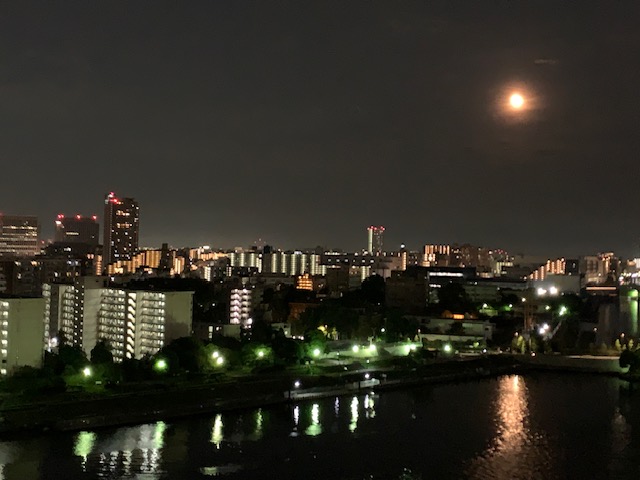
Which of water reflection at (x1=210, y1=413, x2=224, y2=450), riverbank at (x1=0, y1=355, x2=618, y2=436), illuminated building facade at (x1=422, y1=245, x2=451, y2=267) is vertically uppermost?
illuminated building facade at (x1=422, y1=245, x2=451, y2=267)

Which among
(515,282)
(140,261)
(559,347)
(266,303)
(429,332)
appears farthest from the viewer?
(140,261)

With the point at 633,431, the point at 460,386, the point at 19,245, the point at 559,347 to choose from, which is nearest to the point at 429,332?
the point at 559,347

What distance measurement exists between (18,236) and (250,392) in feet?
74.1

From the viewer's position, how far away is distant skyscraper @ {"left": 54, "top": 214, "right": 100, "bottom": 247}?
3194 cm

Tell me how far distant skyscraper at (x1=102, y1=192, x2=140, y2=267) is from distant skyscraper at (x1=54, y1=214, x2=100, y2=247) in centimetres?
461

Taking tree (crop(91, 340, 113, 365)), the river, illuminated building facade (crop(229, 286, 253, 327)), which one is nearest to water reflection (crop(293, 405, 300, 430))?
the river

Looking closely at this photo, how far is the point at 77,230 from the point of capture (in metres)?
32.1

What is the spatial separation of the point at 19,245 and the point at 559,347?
2178 cm

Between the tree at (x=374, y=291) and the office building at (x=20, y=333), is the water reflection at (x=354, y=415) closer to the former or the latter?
the office building at (x=20, y=333)

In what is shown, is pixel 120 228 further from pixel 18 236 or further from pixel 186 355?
pixel 186 355

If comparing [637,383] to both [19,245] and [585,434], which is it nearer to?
[585,434]

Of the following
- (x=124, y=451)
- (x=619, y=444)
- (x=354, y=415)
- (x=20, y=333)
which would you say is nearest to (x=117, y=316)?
(x=20, y=333)

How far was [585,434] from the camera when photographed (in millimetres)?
5844

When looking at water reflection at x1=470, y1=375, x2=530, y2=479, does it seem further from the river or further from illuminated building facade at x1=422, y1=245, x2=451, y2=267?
illuminated building facade at x1=422, y1=245, x2=451, y2=267
